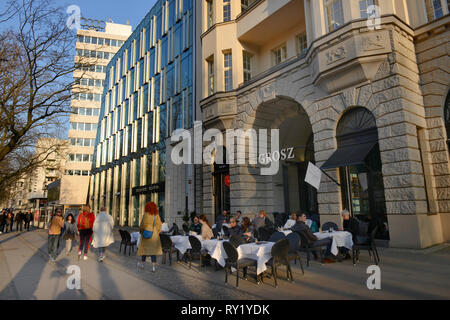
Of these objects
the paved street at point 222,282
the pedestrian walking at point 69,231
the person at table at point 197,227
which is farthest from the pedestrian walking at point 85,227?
the person at table at point 197,227

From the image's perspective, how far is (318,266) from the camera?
26.6 feet

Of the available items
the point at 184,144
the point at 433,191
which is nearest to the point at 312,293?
the point at 433,191

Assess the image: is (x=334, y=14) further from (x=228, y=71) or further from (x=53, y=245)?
(x=53, y=245)

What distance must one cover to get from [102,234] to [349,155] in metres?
9.34

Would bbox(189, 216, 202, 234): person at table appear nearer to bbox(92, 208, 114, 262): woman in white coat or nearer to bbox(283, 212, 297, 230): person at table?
bbox(92, 208, 114, 262): woman in white coat

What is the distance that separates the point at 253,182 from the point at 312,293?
1133 centimetres

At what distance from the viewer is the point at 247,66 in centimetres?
1850

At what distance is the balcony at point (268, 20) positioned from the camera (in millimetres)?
15236

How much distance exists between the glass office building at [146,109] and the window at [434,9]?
610 inches

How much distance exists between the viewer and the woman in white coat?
9898 millimetres

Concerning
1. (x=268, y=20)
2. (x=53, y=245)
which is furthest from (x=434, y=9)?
(x=53, y=245)

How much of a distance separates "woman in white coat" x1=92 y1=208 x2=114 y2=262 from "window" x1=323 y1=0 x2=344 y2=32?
11485 mm

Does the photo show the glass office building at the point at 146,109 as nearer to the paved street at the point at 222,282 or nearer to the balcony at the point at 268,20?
the balcony at the point at 268,20
